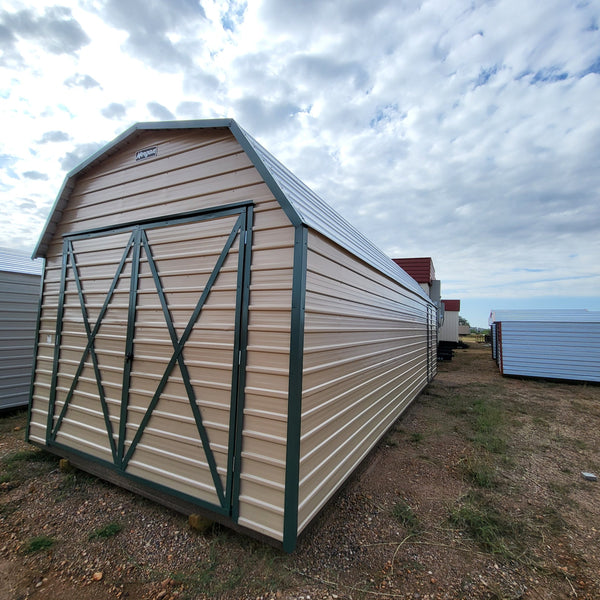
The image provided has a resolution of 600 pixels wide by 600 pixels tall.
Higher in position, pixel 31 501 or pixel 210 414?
pixel 210 414

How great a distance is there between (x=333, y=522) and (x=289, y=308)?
2.07m

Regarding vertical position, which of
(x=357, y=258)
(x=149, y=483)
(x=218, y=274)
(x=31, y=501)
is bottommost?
(x=31, y=501)

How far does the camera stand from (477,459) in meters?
4.09

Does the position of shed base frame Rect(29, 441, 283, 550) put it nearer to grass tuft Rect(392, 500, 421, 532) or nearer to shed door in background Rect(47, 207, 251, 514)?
shed door in background Rect(47, 207, 251, 514)

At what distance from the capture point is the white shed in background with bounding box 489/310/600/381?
987 cm

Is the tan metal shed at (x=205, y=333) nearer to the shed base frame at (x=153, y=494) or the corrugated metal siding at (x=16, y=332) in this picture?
the shed base frame at (x=153, y=494)

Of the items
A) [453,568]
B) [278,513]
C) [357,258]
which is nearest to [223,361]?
[278,513]

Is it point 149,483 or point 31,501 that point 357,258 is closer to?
point 149,483

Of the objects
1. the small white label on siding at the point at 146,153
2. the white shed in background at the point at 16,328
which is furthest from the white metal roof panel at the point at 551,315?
the white shed in background at the point at 16,328

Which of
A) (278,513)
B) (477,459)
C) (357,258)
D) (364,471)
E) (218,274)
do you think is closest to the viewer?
(278,513)

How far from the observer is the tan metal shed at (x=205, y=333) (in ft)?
7.64

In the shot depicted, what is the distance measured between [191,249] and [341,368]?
1887 millimetres

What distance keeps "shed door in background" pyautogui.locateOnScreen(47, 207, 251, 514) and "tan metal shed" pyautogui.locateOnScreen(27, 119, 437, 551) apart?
0.6 inches

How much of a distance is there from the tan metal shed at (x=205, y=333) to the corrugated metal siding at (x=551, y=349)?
31.4 feet
